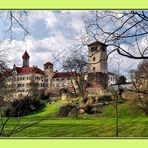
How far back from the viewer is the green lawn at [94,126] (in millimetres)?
4023

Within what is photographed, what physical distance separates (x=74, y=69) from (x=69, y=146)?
0.88m

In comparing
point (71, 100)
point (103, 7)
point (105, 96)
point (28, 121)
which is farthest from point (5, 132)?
point (103, 7)

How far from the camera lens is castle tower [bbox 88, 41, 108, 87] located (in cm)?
288

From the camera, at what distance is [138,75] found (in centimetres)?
367

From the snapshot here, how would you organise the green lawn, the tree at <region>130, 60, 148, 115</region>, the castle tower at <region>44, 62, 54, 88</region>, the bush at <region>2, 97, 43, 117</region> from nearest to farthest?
the tree at <region>130, 60, 148, 115</region> → the bush at <region>2, 97, 43, 117</region> → the castle tower at <region>44, 62, 54, 88</region> → the green lawn

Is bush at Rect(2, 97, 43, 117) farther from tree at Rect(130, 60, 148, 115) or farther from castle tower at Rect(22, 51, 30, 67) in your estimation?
tree at Rect(130, 60, 148, 115)

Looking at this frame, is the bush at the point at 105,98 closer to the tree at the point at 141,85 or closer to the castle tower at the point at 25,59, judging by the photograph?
the tree at the point at 141,85

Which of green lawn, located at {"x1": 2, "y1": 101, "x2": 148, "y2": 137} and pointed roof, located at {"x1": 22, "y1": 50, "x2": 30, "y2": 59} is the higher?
pointed roof, located at {"x1": 22, "y1": 50, "x2": 30, "y2": 59}

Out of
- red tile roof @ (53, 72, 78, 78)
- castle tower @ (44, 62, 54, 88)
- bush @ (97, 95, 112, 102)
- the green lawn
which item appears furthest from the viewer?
bush @ (97, 95, 112, 102)

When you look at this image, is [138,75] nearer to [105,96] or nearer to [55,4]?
[105,96]

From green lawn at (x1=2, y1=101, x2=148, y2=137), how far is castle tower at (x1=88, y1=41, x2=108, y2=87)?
1.21ft

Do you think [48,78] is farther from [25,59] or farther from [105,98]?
[105,98]

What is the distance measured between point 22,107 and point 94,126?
879 millimetres

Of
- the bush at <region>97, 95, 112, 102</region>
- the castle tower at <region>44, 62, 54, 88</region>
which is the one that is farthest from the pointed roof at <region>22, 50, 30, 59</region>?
the bush at <region>97, 95, 112, 102</region>
